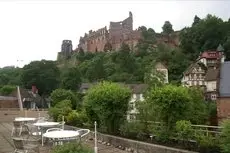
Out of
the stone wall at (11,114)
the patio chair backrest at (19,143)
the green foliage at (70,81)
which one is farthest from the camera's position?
the green foliage at (70,81)

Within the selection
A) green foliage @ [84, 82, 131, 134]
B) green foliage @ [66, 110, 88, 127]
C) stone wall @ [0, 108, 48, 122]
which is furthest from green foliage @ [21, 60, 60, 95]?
green foliage @ [84, 82, 131, 134]

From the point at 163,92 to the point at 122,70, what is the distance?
2305 inches

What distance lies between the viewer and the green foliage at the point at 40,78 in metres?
64.1

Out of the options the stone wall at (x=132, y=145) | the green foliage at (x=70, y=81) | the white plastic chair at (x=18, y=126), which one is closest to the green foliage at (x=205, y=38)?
the green foliage at (x=70, y=81)

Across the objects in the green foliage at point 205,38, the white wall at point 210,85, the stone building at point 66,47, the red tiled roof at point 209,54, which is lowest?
the white wall at point 210,85

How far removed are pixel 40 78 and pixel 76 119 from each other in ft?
158

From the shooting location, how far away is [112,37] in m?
117

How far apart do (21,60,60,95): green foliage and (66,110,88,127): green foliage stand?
4725 cm

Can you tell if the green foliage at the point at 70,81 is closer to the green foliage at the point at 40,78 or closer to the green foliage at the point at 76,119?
the green foliage at the point at 40,78

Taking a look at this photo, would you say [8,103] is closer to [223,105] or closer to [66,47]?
[223,105]

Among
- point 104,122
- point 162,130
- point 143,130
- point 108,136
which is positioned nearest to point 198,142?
point 162,130

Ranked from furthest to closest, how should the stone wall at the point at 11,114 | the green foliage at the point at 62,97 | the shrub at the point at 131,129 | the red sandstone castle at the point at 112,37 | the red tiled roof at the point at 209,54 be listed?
the red sandstone castle at the point at 112,37, the red tiled roof at the point at 209,54, the stone wall at the point at 11,114, the green foliage at the point at 62,97, the shrub at the point at 131,129

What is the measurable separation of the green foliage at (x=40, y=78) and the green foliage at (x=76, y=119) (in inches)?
1860

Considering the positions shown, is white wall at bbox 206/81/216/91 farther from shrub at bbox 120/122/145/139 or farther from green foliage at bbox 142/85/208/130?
green foliage at bbox 142/85/208/130
